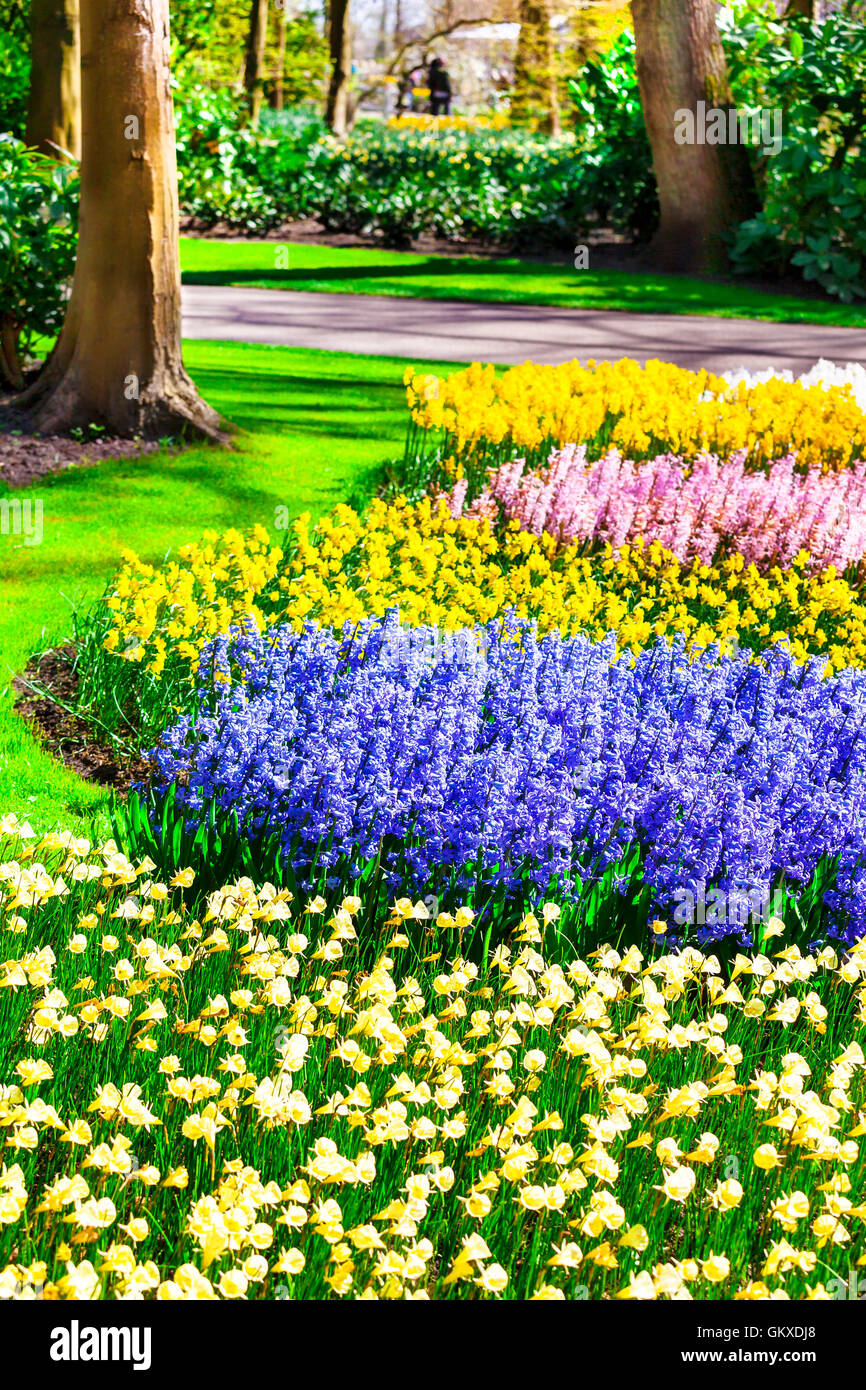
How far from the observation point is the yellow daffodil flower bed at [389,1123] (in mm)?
2029

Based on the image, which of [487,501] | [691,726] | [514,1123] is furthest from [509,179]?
[514,1123]

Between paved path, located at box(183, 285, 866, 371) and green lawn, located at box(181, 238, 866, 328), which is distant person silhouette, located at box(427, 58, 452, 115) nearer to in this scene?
green lawn, located at box(181, 238, 866, 328)

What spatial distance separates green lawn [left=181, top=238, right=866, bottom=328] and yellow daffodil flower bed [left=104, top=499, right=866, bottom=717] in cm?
934

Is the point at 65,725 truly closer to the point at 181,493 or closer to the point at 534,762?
the point at 534,762

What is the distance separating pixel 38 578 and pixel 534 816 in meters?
3.32

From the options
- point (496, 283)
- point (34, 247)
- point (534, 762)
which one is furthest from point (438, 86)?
point (534, 762)

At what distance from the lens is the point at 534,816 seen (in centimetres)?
343

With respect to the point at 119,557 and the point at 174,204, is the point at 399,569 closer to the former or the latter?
the point at 119,557

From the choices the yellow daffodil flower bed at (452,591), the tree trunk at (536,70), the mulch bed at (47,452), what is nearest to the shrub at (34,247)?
the mulch bed at (47,452)

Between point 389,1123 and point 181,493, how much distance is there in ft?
17.8

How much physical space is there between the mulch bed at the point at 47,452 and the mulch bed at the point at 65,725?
93.4 inches

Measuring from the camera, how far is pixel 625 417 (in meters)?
7.41

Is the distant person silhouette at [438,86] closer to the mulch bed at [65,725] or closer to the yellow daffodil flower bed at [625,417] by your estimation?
the yellow daffodil flower bed at [625,417]

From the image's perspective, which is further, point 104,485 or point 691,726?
point 104,485
